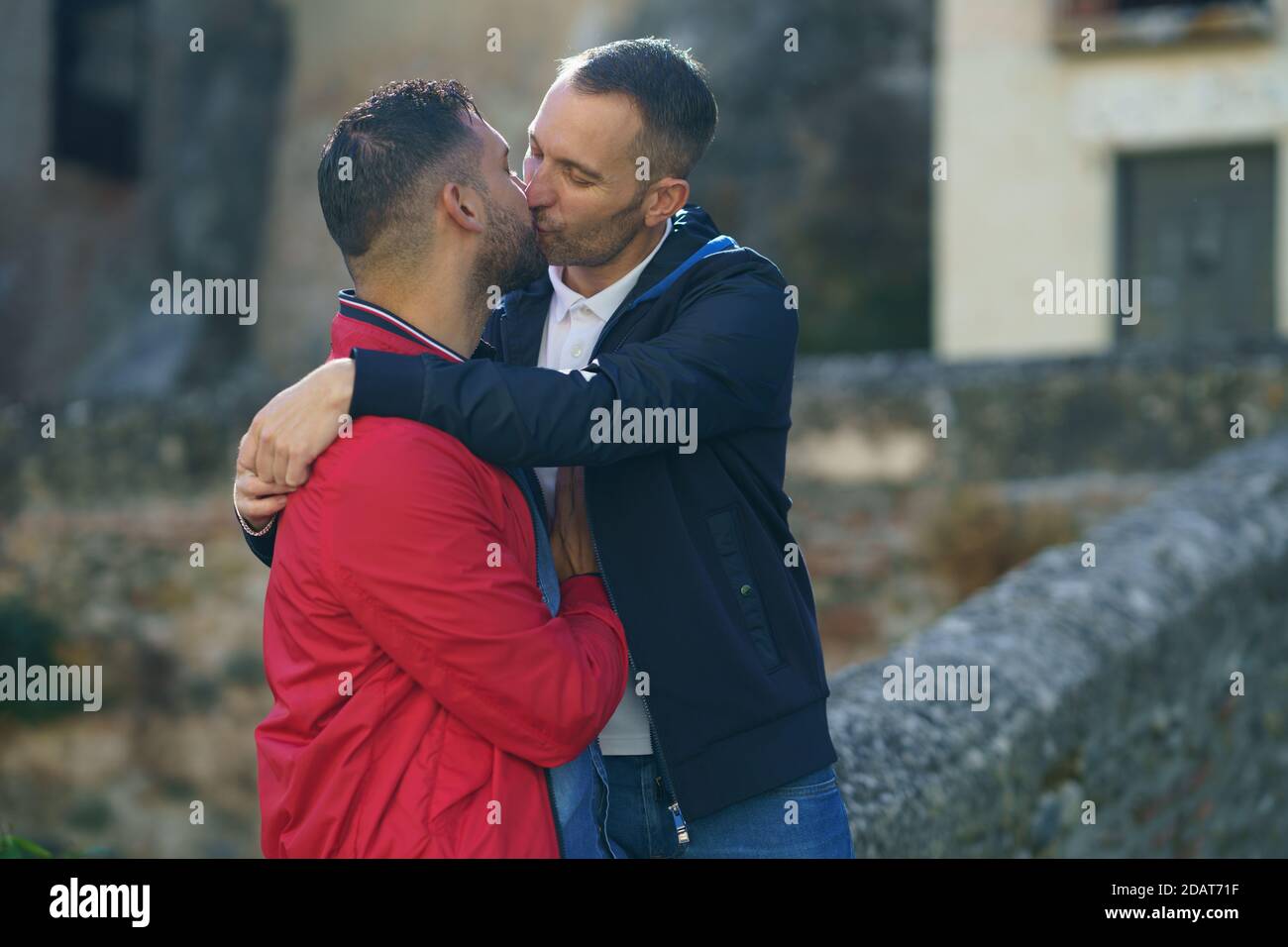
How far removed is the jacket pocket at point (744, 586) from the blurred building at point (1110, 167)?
11.9m

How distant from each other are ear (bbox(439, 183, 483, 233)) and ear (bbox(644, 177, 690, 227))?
1.16ft

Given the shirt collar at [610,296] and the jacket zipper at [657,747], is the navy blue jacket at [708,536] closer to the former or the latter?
the jacket zipper at [657,747]

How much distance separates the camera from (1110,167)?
14.5 m

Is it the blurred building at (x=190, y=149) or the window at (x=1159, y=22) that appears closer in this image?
the window at (x=1159, y=22)

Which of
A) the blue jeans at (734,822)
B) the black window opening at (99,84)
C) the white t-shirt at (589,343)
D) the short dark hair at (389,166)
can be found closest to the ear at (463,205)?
the short dark hair at (389,166)

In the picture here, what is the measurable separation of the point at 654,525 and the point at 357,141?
0.72 m

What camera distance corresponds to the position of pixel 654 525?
2.37 m

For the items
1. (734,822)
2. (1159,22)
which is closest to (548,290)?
(734,822)

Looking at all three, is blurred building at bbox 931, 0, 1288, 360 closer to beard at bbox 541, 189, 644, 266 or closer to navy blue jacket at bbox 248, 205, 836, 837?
beard at bbox 541, 189, 644, 266

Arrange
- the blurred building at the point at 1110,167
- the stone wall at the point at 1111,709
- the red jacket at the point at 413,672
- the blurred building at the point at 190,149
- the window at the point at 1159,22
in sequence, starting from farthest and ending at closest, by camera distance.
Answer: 1. the blurred building at the point at 190,149
2. the blurred building at the point at 1110,167
3. the window at the point at 1159,22
4. the stone wall at the point at 1111,709
5. the red jacket at the point at 413,672

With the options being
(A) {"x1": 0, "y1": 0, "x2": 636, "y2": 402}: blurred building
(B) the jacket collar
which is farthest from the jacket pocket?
(A) {"x1": 0, "y1": 0, "x2": 636, "y2": 402}: blurred building

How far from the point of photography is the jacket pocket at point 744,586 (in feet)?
7.80

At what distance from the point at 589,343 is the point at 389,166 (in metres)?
0.47
